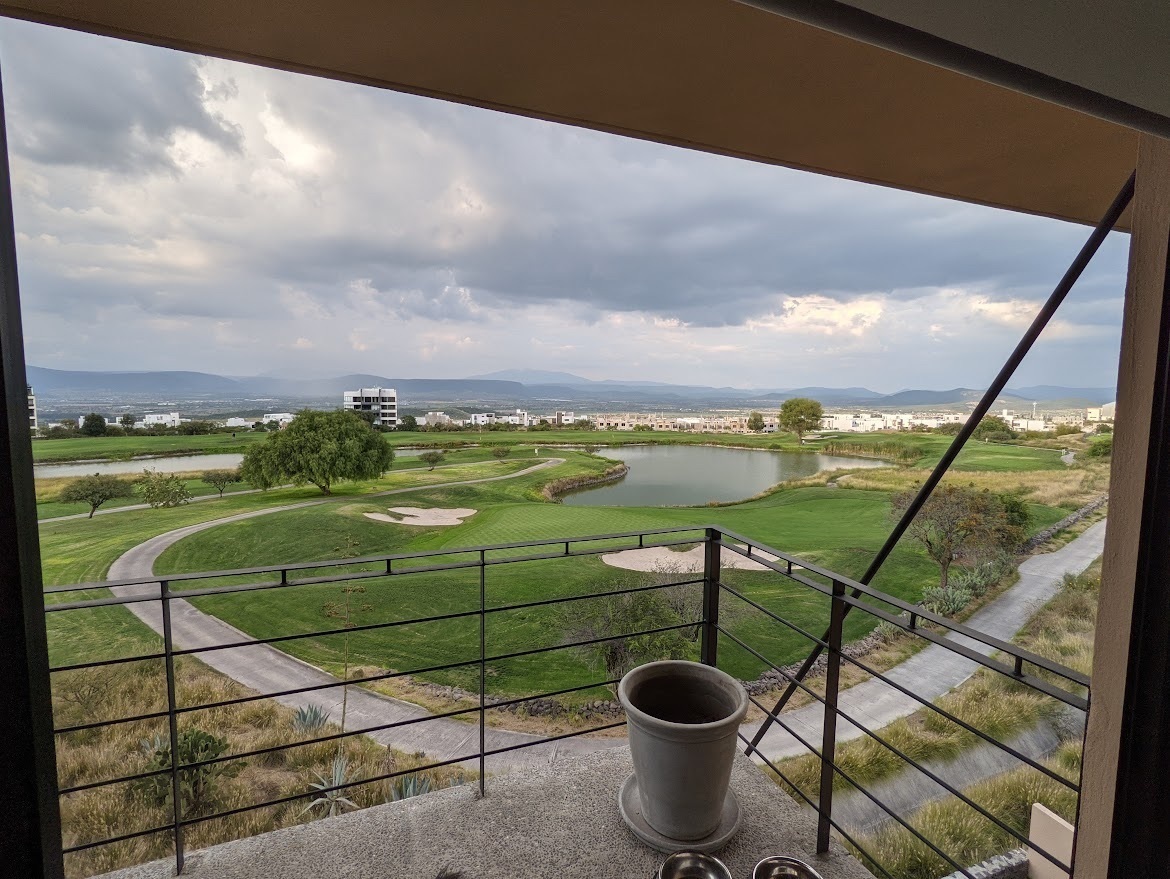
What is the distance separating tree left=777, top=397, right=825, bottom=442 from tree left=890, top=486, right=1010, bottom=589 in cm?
236

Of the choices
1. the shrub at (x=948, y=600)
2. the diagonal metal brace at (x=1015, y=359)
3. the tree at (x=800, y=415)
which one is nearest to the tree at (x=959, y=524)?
the shrub at (x=948, y=600)

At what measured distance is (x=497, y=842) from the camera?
1.24m

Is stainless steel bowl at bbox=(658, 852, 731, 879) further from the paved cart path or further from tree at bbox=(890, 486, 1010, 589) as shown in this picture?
tree at bbox=(890, 486, 1010, 589)

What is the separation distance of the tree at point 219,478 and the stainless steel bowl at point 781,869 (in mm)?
7266

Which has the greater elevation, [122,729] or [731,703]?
[731,703]

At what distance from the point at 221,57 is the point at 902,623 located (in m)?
1.73

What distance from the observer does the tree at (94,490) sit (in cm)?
519

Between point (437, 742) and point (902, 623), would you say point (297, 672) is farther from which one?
point (902, 623)

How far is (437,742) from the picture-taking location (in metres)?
6.44

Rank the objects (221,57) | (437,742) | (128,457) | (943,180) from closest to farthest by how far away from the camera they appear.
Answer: (221,57) → (943,180) → (128,457) → (437,742)

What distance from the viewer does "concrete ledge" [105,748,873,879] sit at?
3.82 feet

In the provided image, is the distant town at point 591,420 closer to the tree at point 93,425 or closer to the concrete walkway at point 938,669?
the tree at point 93,425

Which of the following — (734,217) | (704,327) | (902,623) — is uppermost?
(734,217)

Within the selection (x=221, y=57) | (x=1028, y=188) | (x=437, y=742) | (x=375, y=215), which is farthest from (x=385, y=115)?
(x=437, y=742)
